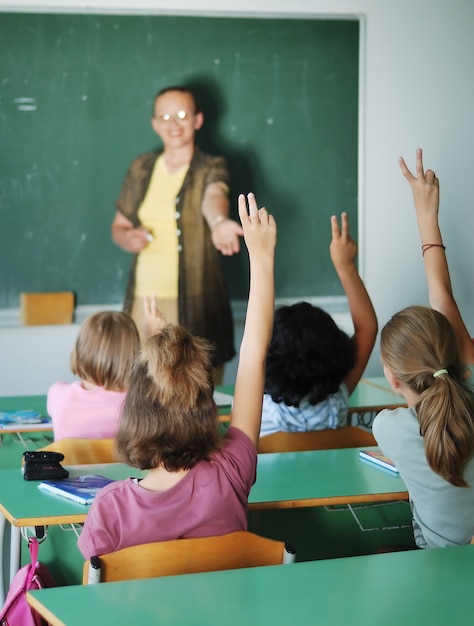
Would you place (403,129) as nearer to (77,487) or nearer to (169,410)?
(77,487)

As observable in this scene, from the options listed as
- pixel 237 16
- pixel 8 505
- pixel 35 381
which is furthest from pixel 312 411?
pixel 237 16

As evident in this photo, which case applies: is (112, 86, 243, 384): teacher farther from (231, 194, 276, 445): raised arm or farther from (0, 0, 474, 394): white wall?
(231, 194, 276, 445): raised arm

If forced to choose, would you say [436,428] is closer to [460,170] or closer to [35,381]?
[35,381]

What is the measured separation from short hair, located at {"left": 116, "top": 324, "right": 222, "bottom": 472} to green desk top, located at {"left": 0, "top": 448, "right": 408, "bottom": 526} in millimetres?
372

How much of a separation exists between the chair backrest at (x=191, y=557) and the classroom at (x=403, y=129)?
3.73 m

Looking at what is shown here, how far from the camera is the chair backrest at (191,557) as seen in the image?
1.71 meters

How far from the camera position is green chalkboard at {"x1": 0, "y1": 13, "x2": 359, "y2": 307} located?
517 centimetres

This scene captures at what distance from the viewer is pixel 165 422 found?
1.88 meters

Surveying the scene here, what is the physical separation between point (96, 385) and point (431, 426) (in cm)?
138

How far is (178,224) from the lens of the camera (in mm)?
5395

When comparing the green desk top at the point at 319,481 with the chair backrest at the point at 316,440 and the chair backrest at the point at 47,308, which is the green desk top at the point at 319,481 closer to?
the chair backrest at the point at 316,440

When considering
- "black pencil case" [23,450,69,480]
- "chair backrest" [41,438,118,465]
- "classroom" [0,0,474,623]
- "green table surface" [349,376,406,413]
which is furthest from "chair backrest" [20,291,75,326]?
"black pencil case" [23,450,69,480]

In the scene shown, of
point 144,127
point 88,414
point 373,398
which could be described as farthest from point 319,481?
point 144,127

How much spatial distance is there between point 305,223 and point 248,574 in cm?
424
